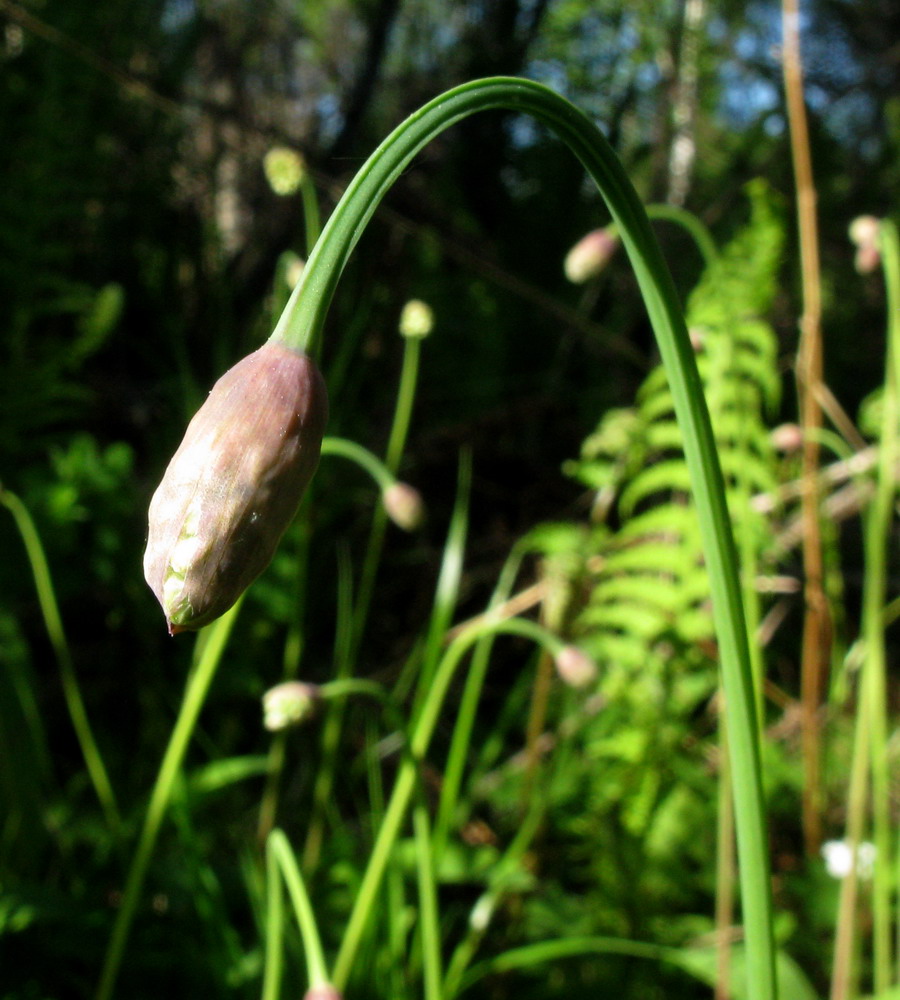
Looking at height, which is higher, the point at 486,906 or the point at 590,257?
the point at 590,257

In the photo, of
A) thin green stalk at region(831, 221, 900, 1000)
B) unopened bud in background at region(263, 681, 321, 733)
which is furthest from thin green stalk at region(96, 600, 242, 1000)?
thin green stalk at region(831, 221, 900, 1000)

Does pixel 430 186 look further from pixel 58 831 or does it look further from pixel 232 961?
pixel 232 961

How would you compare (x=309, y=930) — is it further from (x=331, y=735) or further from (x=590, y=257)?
(x=331, y=735)

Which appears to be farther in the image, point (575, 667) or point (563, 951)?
point (563, 951)

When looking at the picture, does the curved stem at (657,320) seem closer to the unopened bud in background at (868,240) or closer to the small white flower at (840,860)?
the unopened bud in background at (868,240)

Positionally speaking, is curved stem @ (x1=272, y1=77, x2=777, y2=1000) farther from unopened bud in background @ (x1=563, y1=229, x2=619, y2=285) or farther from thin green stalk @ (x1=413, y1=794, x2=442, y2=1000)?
thin green stalk @ (x1=413, y1=794, x2=442, y2=1000)

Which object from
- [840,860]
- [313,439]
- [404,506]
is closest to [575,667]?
[404,506]
